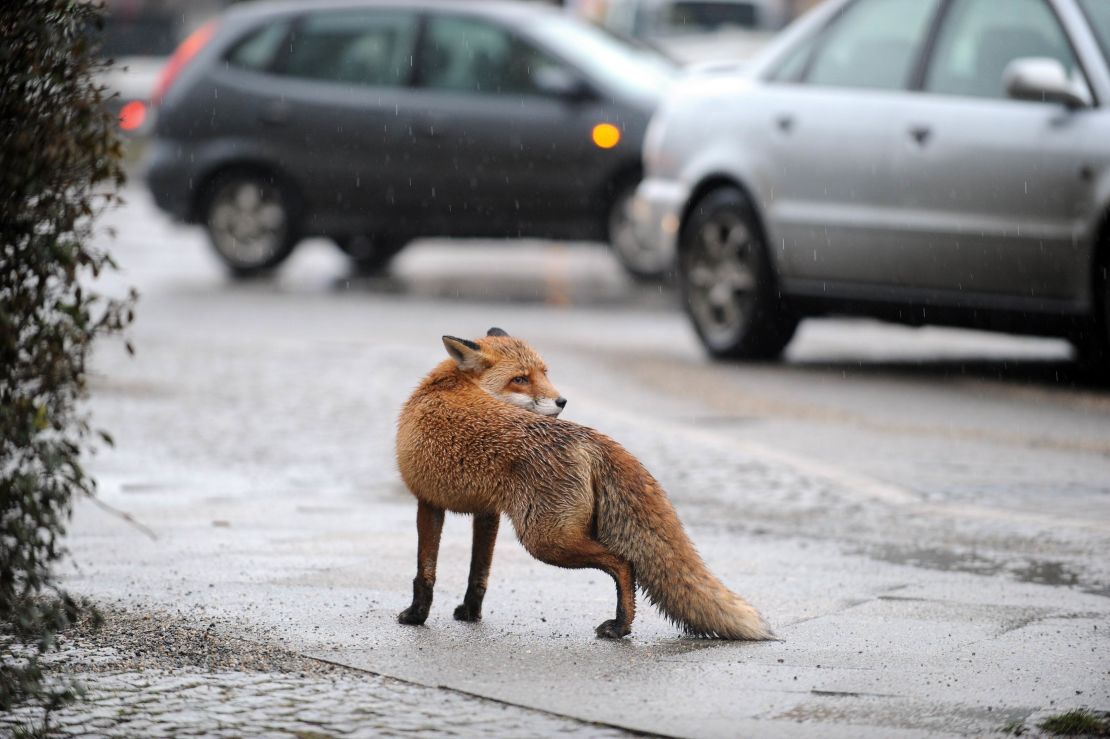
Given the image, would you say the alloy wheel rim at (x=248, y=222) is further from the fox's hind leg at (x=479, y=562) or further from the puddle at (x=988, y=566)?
the fox's hind leg at (x=479, y=562)

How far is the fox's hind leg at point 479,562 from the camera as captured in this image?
545 cm

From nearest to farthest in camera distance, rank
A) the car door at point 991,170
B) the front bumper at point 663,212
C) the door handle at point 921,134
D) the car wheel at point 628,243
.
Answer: the car door at point 991,170 → the door handle at point 921,134 → the front bumper at point 663,212 → the car wheel at point 628,243

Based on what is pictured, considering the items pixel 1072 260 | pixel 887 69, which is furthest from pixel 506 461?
pixel 887 69

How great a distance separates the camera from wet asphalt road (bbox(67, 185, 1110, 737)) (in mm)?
4844

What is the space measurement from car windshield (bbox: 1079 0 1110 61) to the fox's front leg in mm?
5631

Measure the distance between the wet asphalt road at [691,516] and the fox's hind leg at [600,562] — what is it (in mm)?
80

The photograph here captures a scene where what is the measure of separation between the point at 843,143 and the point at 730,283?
3.79ft

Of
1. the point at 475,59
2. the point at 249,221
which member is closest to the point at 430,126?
the point at 475,59

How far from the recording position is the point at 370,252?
17625 millimetres

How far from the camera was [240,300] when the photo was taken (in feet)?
49.6

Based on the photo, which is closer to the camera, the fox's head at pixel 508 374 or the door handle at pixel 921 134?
the fox's head at pixel 508 374

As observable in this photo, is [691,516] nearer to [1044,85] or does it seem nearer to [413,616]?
[413,616]

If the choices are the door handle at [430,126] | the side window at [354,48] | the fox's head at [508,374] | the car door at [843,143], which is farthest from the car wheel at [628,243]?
the fox's head at [508,374]

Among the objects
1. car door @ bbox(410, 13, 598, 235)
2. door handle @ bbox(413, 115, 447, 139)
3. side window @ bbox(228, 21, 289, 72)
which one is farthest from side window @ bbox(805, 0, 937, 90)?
side window @ bbox(228, 21, 289, 72)
